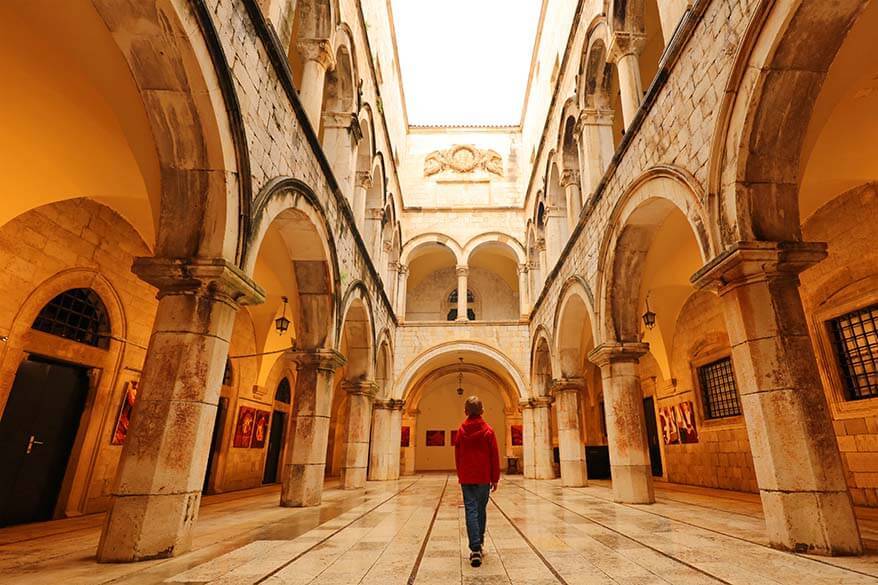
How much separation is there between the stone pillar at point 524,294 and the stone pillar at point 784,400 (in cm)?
1147

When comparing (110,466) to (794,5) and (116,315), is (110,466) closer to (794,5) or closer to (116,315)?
(116,315)

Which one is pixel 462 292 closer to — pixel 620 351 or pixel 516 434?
pixel 516 434

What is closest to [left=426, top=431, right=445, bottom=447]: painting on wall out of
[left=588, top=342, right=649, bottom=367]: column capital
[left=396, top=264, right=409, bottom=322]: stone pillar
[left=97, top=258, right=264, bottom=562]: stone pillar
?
[left=396, top=264, right=409, bottom=322]: stone pillar

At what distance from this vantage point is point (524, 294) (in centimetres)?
1619

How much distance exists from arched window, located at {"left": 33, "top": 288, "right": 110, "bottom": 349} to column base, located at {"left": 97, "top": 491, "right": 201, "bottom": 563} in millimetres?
4453

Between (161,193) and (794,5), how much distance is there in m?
5.43

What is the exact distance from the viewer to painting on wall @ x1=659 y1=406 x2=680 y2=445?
12391mm

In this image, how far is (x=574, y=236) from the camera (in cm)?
984

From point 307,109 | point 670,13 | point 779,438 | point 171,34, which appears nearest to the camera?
point 171,34

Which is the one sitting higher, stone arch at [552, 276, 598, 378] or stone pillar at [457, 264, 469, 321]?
stone pillar at [457, 264, 469, 321]

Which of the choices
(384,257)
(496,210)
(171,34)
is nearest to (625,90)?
(171,34)

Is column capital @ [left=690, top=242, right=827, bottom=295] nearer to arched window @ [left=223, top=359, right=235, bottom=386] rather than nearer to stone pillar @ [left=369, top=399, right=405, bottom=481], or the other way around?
arched window @ [left=223, top=359, right=235, bottom=386]

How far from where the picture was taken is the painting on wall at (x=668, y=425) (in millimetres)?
12391

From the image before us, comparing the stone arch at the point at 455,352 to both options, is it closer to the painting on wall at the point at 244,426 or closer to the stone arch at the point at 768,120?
the painting on wall at the point at 244,426
